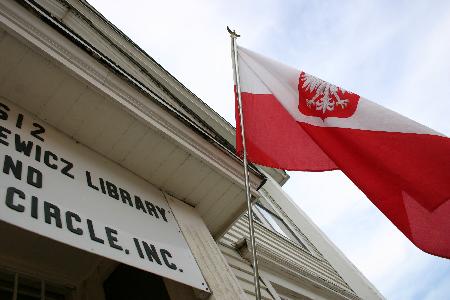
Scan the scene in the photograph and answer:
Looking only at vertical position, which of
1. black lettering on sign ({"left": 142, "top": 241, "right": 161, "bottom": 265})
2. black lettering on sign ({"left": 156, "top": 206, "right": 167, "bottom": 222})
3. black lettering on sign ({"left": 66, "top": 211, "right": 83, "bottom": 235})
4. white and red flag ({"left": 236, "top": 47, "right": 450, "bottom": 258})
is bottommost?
black lettering on sign ({"left": 66, "top": 211, "right": 83, "bottom": 235})

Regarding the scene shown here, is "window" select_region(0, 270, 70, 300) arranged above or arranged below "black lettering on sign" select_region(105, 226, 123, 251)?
below

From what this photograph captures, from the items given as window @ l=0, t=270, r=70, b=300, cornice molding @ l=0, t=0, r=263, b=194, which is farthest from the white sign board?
window @ l=0, t=270, r=70, b=300

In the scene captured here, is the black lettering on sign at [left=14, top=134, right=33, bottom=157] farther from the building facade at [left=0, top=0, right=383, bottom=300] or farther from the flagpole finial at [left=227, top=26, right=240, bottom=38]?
the flagpole finial at [left=227, top=26, right=240, bottom=38]

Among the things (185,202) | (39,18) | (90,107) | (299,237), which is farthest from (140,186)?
(299,237)

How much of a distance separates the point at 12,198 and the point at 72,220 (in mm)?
344

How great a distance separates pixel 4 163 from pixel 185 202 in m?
1.78

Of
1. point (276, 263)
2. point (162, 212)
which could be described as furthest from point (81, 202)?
point (276, 263)

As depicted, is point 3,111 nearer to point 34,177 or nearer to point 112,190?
point 34,177

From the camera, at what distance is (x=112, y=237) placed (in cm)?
232

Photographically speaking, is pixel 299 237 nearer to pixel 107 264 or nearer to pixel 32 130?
pixel 107 264

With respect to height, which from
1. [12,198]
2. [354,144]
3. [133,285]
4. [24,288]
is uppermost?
[354,144]

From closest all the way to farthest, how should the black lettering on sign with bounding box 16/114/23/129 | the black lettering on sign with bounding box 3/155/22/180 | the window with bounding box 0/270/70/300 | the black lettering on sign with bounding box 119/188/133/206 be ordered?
the black lettering on sign with bounding box 3/155/22/180
the black lettering on sign with bounding box 16/114/23/129
the window with bounding box 0/270/70/300
the black lettering on sign with bounding box 119/188/133/206

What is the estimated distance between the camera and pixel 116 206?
8.89 feet

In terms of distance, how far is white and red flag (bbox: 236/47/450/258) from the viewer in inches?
126
